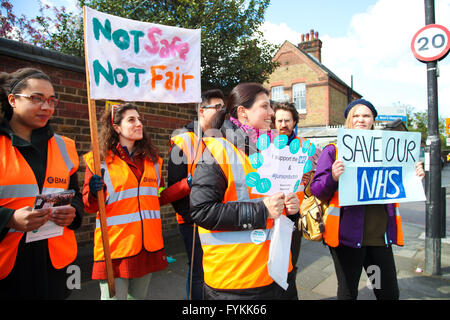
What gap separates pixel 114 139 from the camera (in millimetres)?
2408

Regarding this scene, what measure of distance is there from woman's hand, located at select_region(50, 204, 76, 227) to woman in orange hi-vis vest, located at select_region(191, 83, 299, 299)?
761 mm

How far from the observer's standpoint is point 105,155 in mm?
2309

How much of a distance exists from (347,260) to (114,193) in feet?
6.28

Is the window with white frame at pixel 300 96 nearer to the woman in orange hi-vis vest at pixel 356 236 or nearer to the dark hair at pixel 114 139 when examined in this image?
the woman in orange hi-vis vest at pixel 356 236

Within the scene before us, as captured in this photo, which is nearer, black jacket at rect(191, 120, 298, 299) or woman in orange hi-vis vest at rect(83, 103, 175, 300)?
black jacket at rect(191, 120, 298, 299)

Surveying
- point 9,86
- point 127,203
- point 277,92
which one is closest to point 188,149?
point 127,203

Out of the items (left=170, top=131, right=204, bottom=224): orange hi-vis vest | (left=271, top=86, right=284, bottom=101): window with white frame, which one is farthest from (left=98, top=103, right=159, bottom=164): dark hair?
(left=271, top=86, right=284, bottom=101): window with white frame

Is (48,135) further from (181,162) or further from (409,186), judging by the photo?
(409,186)

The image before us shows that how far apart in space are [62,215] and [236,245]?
3.37ft

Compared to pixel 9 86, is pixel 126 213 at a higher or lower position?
lower

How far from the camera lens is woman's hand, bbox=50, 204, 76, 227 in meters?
1.64

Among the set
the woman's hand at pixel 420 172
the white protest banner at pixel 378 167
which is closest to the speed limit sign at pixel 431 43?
the white protest banner at pixel 378 167

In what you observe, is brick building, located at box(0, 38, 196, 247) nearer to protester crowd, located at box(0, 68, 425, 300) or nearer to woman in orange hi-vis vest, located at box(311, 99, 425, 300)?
protester crowd, located at box(0, 68, 425, 300)

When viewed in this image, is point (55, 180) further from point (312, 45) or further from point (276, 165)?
point (312, 45)
